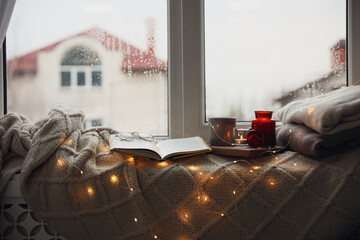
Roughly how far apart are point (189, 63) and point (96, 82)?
442mm

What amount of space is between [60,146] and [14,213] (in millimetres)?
263

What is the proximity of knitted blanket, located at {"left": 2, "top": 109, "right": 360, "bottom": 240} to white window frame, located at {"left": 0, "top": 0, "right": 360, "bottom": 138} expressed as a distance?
0.54 m

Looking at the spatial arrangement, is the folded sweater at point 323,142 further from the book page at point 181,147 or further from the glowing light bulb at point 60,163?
the glowing light bulb at point 60,163

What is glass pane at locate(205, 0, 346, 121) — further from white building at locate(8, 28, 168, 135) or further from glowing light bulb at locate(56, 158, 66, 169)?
glowing light bulb at locate(56, 158, 66, 169)

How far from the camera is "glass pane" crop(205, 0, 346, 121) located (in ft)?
5.32

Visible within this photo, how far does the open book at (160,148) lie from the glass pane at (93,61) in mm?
357

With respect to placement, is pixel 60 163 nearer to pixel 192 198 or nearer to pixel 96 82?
pixel 192 198

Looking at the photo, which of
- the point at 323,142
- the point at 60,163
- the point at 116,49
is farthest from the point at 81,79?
the point at 323,142

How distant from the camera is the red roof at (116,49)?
158 cm

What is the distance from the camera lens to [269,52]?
164 centimetres

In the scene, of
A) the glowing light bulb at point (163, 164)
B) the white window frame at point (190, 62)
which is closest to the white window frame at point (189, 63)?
the white window frame at point (190, 62)

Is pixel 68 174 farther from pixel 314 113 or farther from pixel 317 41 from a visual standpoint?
pixel 317 41

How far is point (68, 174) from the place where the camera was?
1.04m

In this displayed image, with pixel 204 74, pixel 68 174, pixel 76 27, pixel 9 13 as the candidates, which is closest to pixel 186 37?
pixel 204 74
